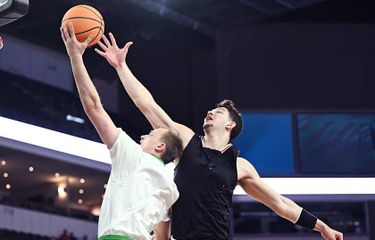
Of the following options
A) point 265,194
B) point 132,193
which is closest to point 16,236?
point 265,194

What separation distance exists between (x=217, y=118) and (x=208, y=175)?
15.8 inches

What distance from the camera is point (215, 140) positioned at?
403 centimetres

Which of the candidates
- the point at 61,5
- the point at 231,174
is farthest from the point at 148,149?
the point at 61,5

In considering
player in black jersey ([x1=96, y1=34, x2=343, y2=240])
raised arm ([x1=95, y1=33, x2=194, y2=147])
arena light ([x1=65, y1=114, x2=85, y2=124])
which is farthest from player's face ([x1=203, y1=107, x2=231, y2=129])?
arena light ([x1=65, y1=114, x2=85, y2=124])

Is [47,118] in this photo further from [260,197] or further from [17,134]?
[260,197]

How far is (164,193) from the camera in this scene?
135 inches

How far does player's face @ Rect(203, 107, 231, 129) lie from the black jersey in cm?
17

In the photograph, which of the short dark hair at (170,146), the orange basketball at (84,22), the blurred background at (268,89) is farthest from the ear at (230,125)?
the blurred background at (268,89)

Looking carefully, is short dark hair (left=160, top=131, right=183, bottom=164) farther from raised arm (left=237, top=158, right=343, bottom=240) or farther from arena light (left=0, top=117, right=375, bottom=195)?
arena light (left=0, top=117, right=375, bottom=195)

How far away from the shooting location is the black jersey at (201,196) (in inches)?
148

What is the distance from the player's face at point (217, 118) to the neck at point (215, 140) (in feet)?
0.17

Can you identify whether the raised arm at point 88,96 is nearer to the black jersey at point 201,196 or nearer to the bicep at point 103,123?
the bicep at point 103,123

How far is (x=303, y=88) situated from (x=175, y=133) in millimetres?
7771

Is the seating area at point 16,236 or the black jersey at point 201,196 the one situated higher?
the black jersey at point 201,196
